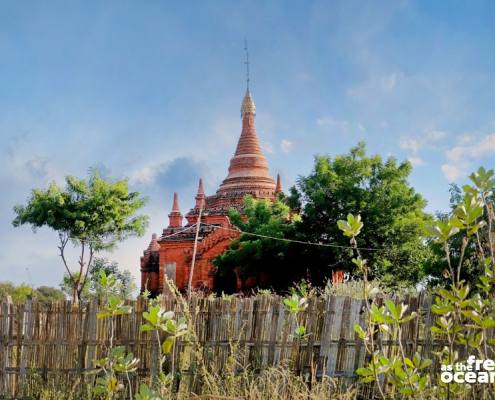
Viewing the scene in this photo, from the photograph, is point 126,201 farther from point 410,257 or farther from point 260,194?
point 410,257

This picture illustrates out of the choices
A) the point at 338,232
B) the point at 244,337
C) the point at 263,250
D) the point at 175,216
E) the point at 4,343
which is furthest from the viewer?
the point at 175,216

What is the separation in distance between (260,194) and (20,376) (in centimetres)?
2185

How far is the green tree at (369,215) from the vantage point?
1873 cm

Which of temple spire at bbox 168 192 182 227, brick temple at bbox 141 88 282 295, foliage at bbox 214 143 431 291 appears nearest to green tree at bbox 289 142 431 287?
foliage at bbox 214 143 431 291

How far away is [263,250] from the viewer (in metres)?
20.3

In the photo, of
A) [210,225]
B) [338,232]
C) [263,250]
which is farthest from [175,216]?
[338,232]

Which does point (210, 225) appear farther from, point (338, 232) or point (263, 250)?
point (338, 232)

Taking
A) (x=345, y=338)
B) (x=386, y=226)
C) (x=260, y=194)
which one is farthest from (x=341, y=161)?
(x=345, y=338)

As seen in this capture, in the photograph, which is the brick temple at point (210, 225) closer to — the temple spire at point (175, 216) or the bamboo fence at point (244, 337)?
the temple spire at point (175, 216)

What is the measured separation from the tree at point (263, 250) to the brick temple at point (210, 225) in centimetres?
92

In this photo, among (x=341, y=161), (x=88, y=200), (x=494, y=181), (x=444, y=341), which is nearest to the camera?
(x=494, y=181)

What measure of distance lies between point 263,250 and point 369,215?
4077mm

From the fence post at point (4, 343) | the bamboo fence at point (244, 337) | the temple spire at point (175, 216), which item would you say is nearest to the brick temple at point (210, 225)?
the temple spire at point (175, 216)

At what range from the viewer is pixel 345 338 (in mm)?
5418
